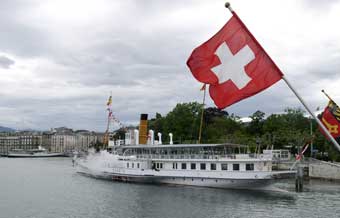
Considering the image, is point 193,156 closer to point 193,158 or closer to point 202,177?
point 193,158

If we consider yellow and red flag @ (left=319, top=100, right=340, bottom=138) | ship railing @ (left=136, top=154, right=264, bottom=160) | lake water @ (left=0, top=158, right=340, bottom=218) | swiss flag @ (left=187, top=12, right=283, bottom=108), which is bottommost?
lake water @ (left=0, top=158, right=340, bottom=218)

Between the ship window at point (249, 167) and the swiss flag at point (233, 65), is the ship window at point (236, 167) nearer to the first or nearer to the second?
the ship window at point (249, 167)

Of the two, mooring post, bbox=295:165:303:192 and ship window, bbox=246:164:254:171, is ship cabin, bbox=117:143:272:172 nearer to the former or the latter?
ship window, bbox=246:164:254:171

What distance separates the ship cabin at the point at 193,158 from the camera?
1902 inches

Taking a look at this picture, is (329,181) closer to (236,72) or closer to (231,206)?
(231,206)

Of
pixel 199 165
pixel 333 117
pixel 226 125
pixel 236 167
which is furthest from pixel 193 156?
pixel 226 125

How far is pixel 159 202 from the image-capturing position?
40.3 m

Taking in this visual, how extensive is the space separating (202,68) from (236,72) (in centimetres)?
113

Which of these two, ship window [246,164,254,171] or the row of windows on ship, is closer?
ship window [246,164,254,171]

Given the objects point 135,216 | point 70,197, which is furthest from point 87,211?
point 70,197

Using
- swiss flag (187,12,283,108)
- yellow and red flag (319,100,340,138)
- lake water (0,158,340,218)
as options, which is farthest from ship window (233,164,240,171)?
swiss flag (187,12,283,108)

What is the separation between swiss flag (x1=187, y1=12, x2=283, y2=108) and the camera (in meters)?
11.7

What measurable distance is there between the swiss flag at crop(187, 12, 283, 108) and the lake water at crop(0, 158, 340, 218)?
22.3 metres

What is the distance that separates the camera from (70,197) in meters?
44.3
